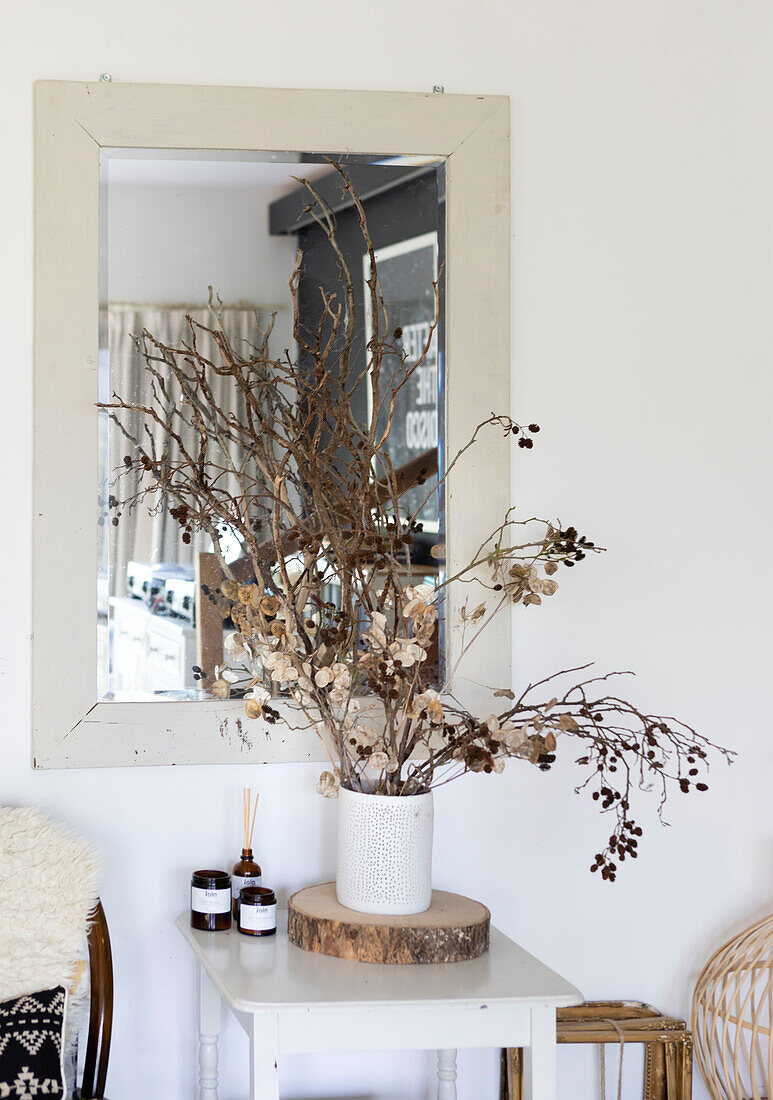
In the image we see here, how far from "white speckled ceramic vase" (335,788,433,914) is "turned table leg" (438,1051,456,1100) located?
0.41 m

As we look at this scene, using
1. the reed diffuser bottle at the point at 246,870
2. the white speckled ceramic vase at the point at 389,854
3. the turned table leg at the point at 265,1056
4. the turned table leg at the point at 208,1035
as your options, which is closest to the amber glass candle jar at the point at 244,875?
the reed diffuser bottle at the point at 246,870

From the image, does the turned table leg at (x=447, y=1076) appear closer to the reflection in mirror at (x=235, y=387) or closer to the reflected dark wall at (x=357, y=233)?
the reflection in mirror at (x=235, y=387)

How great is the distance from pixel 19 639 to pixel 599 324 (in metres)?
1.17

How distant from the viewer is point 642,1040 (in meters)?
1.86

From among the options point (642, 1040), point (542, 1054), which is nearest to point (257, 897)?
point (542, 1054)

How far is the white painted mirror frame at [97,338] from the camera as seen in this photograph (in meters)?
1.79

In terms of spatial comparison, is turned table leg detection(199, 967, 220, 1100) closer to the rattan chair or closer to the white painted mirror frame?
the rattan chair

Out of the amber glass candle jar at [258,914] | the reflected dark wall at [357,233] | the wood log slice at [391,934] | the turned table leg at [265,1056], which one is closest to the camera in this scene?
the turned table leg at [265,1056]

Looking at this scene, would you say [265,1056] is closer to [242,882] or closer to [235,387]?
[242,882]

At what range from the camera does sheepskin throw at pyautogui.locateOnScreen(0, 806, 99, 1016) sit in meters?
1.57

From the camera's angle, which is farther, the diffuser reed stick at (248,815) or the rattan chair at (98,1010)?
the diffuser reed stick at (248,815)

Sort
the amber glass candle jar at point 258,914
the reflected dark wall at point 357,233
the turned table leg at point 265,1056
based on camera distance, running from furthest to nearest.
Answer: the reflected dark wall at point 357,233 < the amber glass candle jar at point 258,914 < the turned table leg at point 265,1056

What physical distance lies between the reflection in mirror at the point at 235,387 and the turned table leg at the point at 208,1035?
489mm

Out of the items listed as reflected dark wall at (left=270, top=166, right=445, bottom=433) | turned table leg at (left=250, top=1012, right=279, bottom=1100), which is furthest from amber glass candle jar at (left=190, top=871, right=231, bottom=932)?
reflected dark wall at (left=270, top=166, right=445, bottom=433)
